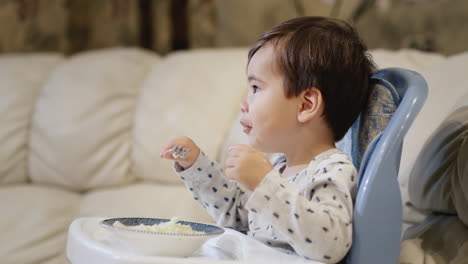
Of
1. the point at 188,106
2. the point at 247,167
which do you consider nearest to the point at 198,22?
the point at 188,106

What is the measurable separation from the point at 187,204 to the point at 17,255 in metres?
0.49

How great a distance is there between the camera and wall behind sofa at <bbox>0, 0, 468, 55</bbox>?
5.94 feet

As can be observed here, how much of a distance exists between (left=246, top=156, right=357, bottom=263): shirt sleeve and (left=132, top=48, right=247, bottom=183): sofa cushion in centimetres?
99

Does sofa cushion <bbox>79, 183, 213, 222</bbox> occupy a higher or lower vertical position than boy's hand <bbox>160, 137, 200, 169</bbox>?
lower

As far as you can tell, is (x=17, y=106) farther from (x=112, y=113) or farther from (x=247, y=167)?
(x=247, y=167)

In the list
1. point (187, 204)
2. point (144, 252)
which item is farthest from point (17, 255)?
point (144, 252)

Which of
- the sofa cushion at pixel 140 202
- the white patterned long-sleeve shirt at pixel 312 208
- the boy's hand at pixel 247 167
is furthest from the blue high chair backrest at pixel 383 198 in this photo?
the sofa cushion at pixel 140 202

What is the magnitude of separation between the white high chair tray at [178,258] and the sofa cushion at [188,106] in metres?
0.91

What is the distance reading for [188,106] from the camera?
1879mm

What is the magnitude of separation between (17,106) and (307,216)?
5.18 feet

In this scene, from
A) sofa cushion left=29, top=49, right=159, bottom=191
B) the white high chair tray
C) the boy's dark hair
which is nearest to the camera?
the white high chair tray

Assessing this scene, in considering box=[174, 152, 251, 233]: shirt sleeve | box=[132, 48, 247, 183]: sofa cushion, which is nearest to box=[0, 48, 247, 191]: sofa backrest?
box=[132, 48, 247, 183]: sofa cushion

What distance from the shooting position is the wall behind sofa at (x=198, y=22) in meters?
1.81

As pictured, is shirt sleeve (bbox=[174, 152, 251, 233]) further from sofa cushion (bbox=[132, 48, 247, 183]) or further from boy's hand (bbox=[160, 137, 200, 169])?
sofa cushion (bbox=[132, 48, 247, 183])
